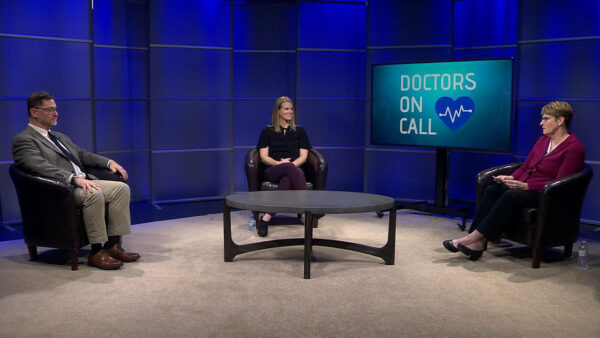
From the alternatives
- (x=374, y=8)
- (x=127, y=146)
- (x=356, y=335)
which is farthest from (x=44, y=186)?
(x=374, y=8)

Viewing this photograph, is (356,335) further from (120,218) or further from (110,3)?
(110,3)

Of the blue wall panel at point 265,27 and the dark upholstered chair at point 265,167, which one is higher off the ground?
the blue wall panel at point 265,27

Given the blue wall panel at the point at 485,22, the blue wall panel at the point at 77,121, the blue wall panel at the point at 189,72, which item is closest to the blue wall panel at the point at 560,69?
the blue wall panel at the point at 485,22

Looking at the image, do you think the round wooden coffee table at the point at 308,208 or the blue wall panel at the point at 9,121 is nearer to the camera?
the round wooden coffee table at the point at 308,208

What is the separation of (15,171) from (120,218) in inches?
31.8

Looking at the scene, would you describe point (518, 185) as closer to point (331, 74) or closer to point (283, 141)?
point (283, 141)

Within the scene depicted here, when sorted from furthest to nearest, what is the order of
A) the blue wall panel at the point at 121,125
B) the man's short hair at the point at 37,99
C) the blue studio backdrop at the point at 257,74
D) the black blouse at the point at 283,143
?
1. the blue wall panel at the point at 121,125
2. the black blouse at the point at 283,143
3. the blue studio backdrop at the point at 257,74
4. the man's short hair at the point at 37,99

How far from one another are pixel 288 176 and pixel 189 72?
7.39ft

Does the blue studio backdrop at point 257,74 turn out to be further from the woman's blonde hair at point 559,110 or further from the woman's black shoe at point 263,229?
the woman's black shoe at point 263,229

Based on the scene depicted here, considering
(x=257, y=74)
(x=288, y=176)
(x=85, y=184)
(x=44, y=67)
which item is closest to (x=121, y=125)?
(x=44, y=67)

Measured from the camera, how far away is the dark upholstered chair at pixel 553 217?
14.7ft

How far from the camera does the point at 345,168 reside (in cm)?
778

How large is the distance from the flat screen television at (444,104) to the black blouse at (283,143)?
3.19ft

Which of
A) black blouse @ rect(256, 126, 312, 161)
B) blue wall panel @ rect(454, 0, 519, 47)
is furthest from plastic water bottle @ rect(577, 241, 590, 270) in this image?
blue wall panel @ rect(454, 0, 519, 47)
